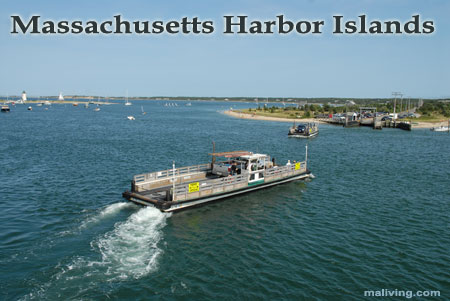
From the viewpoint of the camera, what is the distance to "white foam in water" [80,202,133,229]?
957 inches

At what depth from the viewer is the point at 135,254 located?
1952 cm

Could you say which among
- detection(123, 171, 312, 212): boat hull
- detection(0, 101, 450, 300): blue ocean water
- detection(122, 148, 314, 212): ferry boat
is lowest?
detection(0, 101, 450, 300): blue ocean water

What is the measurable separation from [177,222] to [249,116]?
5503 inches

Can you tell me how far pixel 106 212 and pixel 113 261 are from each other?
8.67 m

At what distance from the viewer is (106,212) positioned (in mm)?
26359

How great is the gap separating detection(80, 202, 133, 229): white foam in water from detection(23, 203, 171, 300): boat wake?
2183 mm

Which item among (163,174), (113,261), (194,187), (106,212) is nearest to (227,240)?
(194,187)

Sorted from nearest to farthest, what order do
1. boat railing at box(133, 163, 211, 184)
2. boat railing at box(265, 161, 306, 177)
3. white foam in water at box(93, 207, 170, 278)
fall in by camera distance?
white foam in water at box(93, 207, 170, 278), boat railing at box(133, 163, 211, 184), boat railing at box(265, 161, 306, 177)

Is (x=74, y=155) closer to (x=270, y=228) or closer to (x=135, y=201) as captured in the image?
(x=135, y=201)

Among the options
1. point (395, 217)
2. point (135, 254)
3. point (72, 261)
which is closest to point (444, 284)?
point (395, 217)

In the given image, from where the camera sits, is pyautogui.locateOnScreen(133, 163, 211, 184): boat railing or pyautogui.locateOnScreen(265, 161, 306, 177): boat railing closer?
pyautogui.locateOnScreen(133, 163, 211, 184): boat railing

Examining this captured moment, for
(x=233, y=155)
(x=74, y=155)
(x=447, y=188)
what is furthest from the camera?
(x=74, y=155)

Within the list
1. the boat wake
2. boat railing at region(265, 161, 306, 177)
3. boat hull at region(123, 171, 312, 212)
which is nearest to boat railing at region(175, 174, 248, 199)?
boat hull at region(123, 171, 312, 212)

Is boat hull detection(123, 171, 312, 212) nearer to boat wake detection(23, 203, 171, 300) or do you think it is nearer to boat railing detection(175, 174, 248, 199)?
boat railing detection(175, 174, 248, 199)
